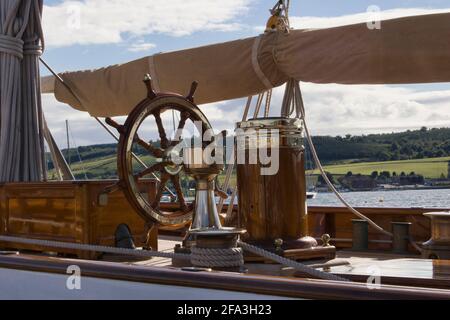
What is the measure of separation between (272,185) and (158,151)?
0.63 metres

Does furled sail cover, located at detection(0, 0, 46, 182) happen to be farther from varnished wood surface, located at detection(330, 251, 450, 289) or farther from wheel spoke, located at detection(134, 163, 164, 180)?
varnished wood surface, located at detection(330, 251, 450, 289)

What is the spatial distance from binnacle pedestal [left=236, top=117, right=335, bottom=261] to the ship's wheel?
1.13 feet

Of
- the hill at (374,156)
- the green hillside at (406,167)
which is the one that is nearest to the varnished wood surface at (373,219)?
the hill at (374,156)

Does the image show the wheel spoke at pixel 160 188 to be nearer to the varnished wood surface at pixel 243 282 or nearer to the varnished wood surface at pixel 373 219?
the varnished wood surface at pixel 243 282

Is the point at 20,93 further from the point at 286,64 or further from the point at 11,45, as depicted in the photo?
the point at 286,64

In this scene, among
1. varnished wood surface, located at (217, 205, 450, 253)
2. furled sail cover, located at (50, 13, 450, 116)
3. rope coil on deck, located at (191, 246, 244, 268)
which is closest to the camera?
rope coil on deck, located at (191, 246, 244, 268)

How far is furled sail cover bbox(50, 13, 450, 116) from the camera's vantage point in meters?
4.16

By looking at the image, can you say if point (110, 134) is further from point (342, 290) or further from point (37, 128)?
A: point (342, 290)

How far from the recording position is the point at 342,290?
77.0 inches

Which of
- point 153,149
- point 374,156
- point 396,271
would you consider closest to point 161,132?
point 153,149

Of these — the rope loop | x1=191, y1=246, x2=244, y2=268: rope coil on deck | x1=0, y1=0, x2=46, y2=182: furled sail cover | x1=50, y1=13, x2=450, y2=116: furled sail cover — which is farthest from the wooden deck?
the rope loop
